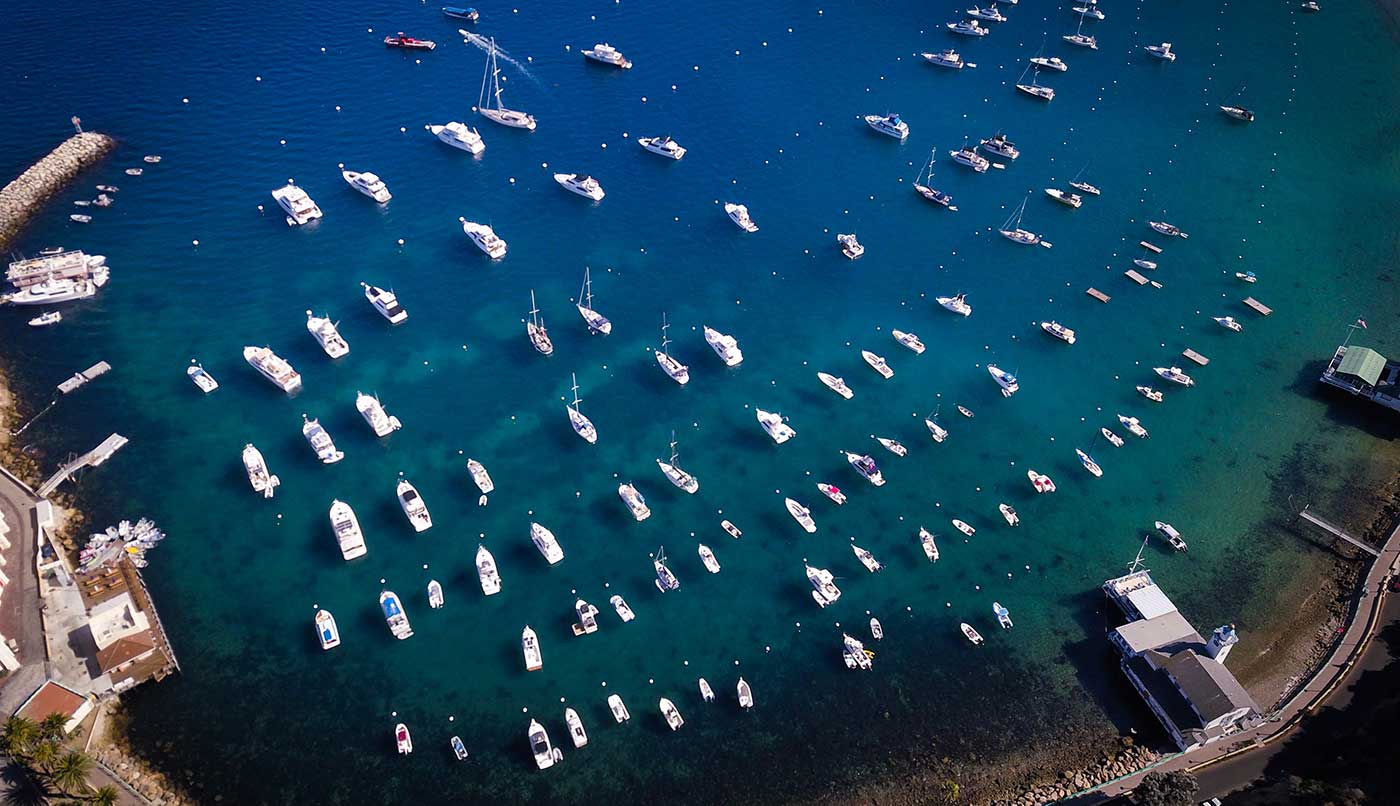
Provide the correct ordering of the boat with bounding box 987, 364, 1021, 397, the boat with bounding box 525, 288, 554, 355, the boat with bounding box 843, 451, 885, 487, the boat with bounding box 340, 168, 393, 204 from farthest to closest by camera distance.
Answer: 1. the boat with bounding box 340, 168, 393, 204
2. the boat with bounding box 525, 288, 554, 355
3. the boat with bounding box 987, 364, 1021, 397
4. the boat with bounding box 843, 451, 885, 487

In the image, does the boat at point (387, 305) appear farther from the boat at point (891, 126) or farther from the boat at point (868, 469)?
the boat at point (891, 126)

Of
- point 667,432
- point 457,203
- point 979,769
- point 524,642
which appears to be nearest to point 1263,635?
point 979,769

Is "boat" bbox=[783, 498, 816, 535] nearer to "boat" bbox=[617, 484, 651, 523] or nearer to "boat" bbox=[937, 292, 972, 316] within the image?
"boat" bbox=[617, 484, 651, 523]

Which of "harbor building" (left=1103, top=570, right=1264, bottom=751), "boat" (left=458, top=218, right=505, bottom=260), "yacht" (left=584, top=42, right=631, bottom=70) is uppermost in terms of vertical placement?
"yacht" (left=584, top=42, right=631, bottom=70)

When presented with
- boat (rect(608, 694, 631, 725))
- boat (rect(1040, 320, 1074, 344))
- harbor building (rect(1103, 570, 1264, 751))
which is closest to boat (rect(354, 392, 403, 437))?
boat (rect(608, 694, 631, 725))

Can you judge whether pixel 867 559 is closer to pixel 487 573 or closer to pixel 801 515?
pixel 801 515

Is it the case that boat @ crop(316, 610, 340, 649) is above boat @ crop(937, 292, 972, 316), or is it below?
below

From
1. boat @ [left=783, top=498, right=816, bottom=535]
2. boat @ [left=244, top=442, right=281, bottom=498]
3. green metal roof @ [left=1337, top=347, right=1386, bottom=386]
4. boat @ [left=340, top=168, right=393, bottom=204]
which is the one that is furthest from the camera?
boat @ [left=340, top=168, right=393, bottom=204]

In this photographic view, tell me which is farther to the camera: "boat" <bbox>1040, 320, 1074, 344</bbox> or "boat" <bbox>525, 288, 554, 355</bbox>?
"boat" <bbox>1040, 320, 1074, 344</bbox>
